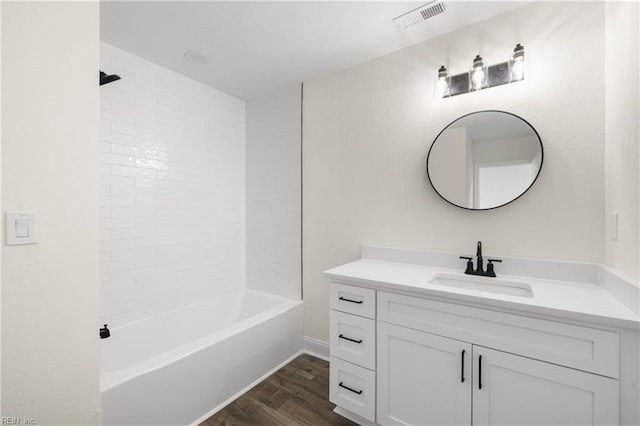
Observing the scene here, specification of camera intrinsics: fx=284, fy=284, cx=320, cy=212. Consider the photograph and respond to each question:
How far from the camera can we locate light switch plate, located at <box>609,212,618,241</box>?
4.45 ft

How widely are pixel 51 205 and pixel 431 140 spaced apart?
2064mm

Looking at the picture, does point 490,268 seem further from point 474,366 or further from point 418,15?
point 418,15

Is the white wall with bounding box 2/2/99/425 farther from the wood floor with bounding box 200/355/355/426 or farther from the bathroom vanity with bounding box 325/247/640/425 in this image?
the bathroom vanity with bounding box 325/247/640/425

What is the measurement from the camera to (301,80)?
262 centimetres

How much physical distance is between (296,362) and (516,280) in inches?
70.0

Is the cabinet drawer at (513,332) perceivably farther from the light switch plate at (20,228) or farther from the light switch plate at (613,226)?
the light switch plate at (20,228)

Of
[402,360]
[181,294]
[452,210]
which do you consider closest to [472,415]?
[402,360]

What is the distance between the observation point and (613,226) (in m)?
1.38

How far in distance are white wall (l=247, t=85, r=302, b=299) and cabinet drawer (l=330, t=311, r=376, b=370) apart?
0.96 meters

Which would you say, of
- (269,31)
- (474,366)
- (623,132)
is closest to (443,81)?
(623,132)

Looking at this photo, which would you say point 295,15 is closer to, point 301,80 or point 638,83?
point 301,80

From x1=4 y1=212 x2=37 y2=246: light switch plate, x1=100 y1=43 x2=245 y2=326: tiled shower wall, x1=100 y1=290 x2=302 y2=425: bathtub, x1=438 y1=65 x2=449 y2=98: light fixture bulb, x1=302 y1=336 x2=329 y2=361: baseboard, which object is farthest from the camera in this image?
x1=302 y1=336 x2=329 y2=361: baseboard

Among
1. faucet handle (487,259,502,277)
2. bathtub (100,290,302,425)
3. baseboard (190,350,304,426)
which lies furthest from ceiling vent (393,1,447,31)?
baseboard (190,350,304,426)

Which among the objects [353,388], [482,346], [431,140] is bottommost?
[353,388]
